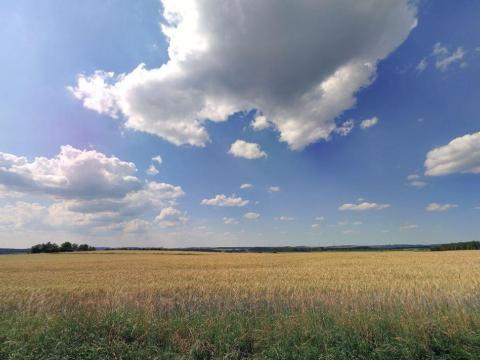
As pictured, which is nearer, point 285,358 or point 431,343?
point 285,358

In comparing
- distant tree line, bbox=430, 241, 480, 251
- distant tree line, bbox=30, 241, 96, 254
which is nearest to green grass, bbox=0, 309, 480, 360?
distant tree line, bbox=430, 241, 480, 251

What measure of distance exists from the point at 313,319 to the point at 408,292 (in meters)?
7.26

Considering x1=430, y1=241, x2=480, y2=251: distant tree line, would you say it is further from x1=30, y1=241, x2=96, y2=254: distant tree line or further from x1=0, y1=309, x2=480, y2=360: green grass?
x1=30, y1=241, x2=96, y2=254: distant tree line

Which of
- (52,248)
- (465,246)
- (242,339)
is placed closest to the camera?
(242,339)

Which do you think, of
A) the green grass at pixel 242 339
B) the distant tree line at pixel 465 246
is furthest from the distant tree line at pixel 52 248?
the distant tree line at pixel 465 246

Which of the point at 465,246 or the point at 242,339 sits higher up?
the point at 465,246

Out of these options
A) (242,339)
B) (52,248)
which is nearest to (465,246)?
(242,339)

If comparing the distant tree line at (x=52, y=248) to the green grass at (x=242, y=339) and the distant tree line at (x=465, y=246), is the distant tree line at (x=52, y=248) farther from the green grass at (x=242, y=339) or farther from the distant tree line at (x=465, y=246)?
the distant tree line at (x=465, y=246)

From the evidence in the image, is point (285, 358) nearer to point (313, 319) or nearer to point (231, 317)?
point (313, 319)

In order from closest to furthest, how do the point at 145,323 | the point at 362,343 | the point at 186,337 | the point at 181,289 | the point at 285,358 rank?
the point at 285,358
the point at 362,343
the point at 186,337
the point at 145,323
the point at 181,289

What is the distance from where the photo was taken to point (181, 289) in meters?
14.5

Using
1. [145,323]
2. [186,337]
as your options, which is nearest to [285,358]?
[186,337]

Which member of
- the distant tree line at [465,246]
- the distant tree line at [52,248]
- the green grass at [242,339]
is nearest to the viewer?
the green grass at [242,339]

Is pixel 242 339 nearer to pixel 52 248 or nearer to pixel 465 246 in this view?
pixel 465 246
